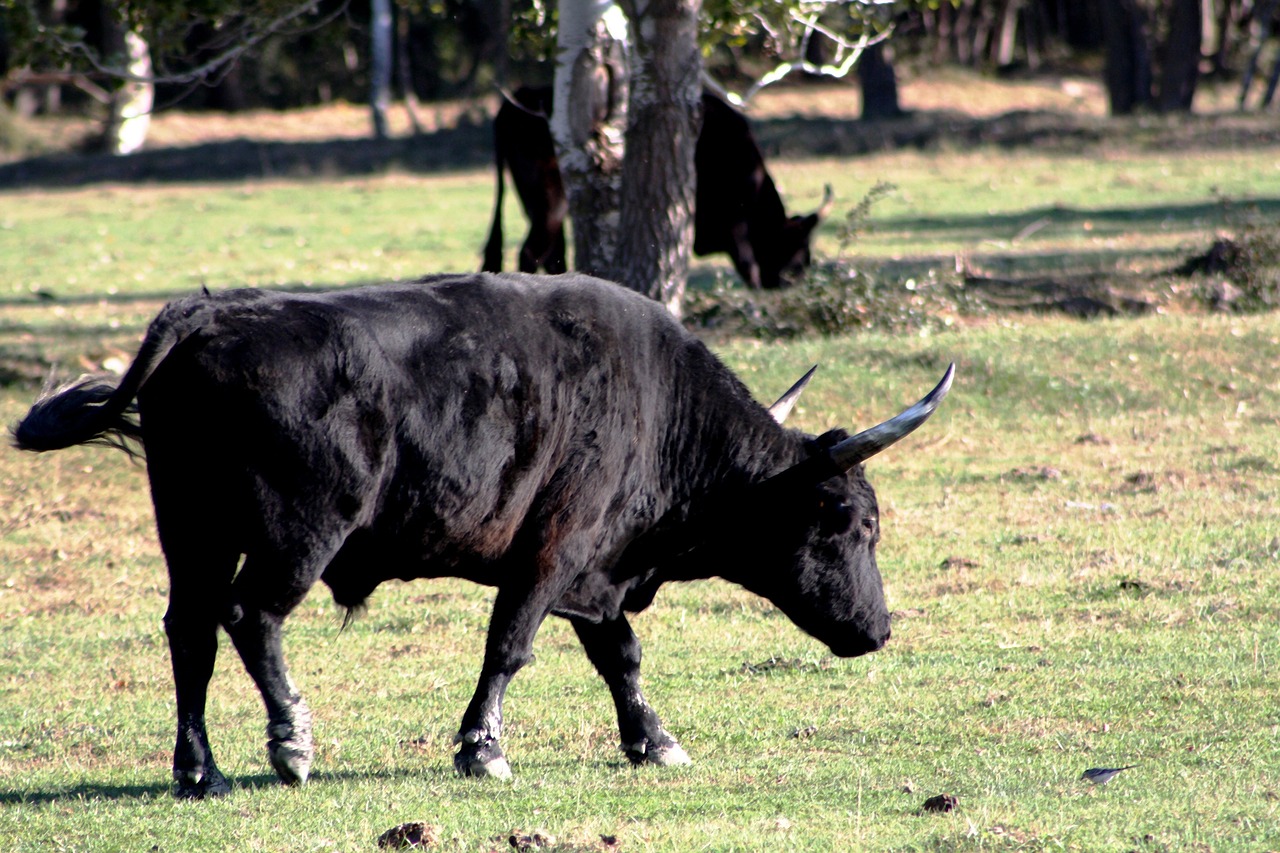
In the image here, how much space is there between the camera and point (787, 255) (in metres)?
15.8

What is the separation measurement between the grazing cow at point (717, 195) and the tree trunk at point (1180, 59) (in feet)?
53.6

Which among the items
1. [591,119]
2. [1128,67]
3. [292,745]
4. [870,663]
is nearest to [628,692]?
[292,745]

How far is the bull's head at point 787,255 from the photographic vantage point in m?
15.6

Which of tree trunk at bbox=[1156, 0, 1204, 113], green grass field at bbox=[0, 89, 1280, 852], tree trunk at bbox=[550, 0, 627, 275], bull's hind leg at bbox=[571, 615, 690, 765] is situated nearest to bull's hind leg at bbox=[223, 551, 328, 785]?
green grass field at bbox=[0, 89, 1280, 852]

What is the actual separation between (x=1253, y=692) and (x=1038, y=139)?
72.0 feet

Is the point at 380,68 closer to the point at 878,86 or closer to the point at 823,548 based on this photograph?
the point at 878,86

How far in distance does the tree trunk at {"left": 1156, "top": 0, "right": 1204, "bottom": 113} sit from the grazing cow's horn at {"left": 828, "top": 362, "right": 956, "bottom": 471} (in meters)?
26.3

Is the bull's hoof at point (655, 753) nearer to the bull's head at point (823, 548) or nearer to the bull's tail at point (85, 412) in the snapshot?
the bull's head at point (823, 548)

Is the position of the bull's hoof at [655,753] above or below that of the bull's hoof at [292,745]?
below

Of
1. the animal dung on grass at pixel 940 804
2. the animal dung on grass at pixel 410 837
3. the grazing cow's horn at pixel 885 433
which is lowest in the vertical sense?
Result: the animal dung on grass at pixel 940 804

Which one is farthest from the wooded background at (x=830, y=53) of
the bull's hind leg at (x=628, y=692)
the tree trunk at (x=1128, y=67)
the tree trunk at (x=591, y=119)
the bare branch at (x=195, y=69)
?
the bull's hind leg at (x=628, y=692)

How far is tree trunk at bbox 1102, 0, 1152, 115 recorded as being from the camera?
30.5 m

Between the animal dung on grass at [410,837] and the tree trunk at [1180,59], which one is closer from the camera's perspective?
the animal dung on grass at [410,837]

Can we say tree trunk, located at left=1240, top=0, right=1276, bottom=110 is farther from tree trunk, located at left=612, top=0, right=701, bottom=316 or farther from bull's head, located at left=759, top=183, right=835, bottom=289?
tree trunk, located at left=612, top=0, right=701, bottom=316
